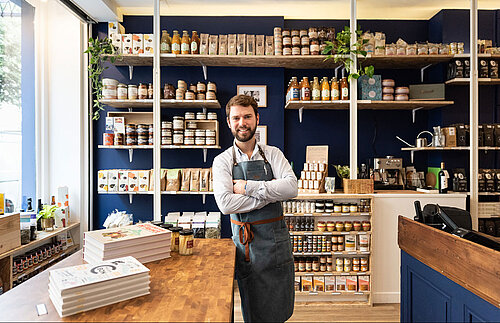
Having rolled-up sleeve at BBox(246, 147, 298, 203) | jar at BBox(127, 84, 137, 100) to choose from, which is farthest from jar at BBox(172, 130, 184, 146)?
rolled-up sleeve at BBox(246, 147, 298, 203)

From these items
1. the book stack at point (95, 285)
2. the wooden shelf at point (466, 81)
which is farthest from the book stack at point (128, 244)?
the wooden shelf at point (466, 81)

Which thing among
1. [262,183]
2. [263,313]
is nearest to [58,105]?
[262,183]

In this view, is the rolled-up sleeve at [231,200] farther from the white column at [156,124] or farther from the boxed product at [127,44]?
the boxed product at [127,44]

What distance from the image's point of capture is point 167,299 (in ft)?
3.84

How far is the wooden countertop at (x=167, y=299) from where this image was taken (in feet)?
3.41

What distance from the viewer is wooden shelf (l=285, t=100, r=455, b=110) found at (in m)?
3.75

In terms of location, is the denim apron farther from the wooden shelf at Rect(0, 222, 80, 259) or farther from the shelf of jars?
the shelf of jars

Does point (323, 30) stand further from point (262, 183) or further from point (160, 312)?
point (160, 312)

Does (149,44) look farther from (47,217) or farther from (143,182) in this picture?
(47,217)

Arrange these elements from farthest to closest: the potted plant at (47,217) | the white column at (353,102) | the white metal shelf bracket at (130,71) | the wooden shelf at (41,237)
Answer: the white metal shelf bracket at (130,71) → the white column at (353,102) → the potted plant at (47,217) → the wooden shelf at (41,237)

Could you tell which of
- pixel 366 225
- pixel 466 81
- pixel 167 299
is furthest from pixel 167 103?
pixel 466 81

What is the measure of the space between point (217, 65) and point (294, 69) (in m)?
0.99

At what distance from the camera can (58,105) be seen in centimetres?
405

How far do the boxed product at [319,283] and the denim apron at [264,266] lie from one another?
1.73 m
